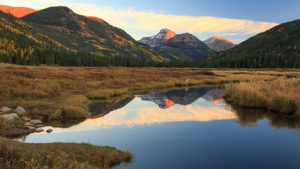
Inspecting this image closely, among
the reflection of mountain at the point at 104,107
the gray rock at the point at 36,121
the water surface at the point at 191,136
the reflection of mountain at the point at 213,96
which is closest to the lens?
the water surface at the point at 191,136

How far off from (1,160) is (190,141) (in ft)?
41.6

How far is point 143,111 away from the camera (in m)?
28.0

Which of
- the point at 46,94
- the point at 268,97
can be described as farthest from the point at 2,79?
the point at 268,97

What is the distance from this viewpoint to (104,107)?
1121 inches

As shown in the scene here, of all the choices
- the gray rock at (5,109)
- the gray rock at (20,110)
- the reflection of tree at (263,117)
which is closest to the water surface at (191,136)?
the reflection of tree at (263,117)

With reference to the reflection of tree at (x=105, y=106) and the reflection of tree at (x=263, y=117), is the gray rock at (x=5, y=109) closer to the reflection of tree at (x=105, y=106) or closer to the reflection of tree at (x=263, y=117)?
the reflection of tree at (x=105, y=106)

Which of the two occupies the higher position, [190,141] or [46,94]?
[46,94]

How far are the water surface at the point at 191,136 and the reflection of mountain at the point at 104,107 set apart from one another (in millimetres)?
107

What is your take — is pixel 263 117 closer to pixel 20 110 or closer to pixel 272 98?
pixel 272 98

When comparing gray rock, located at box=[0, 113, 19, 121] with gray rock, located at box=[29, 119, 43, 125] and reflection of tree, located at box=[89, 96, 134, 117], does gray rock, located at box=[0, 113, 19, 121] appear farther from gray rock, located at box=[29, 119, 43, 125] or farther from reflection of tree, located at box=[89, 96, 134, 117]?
reflection of tree, located at box=[89, 96, 134, 117]

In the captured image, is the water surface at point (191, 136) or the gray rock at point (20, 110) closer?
the water surface at point (191, 136)

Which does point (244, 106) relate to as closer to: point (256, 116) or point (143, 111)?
point (256, 116)

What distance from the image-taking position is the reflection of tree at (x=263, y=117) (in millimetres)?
20508

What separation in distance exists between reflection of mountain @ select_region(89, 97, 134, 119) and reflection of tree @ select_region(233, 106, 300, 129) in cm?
1492
